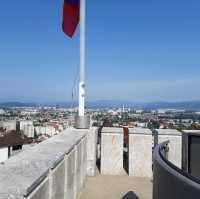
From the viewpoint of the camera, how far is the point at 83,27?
5754 millimetres

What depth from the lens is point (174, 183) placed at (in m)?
1.92

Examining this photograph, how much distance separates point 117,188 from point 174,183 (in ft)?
11.3

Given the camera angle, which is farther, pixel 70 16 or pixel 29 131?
pixel 29 131

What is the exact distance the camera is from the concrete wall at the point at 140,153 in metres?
5.88

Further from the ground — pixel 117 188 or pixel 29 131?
pixel 117 188

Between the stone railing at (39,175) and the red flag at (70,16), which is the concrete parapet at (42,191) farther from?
the red flag at (70,16)

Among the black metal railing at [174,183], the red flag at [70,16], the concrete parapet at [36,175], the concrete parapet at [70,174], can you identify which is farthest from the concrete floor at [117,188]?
the red flag at [70,16]

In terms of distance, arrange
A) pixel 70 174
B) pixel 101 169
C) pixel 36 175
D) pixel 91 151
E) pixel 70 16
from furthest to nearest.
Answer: pixel 70 16 → pixel 101 169 → pixel 91 151 → pixel 70 174 → pixel 36 175

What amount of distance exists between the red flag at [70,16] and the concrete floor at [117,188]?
3.07 meters

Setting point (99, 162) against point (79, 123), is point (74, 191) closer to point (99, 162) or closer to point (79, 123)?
point (79, 123)

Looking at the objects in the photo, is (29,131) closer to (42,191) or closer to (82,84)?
(82,84)

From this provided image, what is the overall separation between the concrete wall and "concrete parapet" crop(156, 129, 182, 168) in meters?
0.31

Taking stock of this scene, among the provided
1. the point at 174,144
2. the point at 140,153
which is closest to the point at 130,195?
the point at 140,153

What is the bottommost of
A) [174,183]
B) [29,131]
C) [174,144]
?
[29,131]
